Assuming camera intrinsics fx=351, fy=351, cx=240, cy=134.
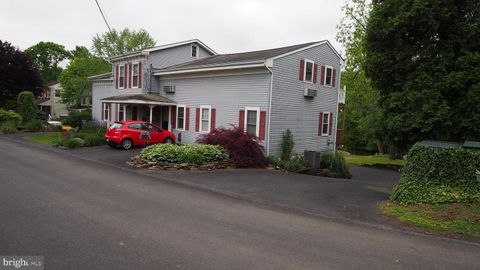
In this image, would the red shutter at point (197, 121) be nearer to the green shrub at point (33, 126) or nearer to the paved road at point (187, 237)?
the paved road at point (187, 237)

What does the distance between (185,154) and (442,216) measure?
29.9 feet

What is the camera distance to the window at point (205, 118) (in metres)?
20.2

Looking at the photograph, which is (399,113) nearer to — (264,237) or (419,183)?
(419,183)

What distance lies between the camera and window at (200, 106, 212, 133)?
20.2m

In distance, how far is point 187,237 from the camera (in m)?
5.84

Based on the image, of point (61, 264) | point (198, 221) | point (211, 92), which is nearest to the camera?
point (61, 264)

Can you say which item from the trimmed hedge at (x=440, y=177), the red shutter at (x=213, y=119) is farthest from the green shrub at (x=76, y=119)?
the trimmed hedge at (x=440, y=177)

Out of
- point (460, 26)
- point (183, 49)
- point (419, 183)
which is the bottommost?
point (419, 183)

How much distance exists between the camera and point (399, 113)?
484 inches

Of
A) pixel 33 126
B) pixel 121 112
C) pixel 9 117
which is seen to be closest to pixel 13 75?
pixel 9 117

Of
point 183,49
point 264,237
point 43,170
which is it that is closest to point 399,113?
point 264,237

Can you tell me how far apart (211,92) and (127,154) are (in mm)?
5768

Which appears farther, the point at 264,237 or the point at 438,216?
the point at 438,216

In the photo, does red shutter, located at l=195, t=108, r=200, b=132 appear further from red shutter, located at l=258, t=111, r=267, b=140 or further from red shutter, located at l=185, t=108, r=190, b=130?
red shutter, located at l=258, t=111, r=267, b=140
